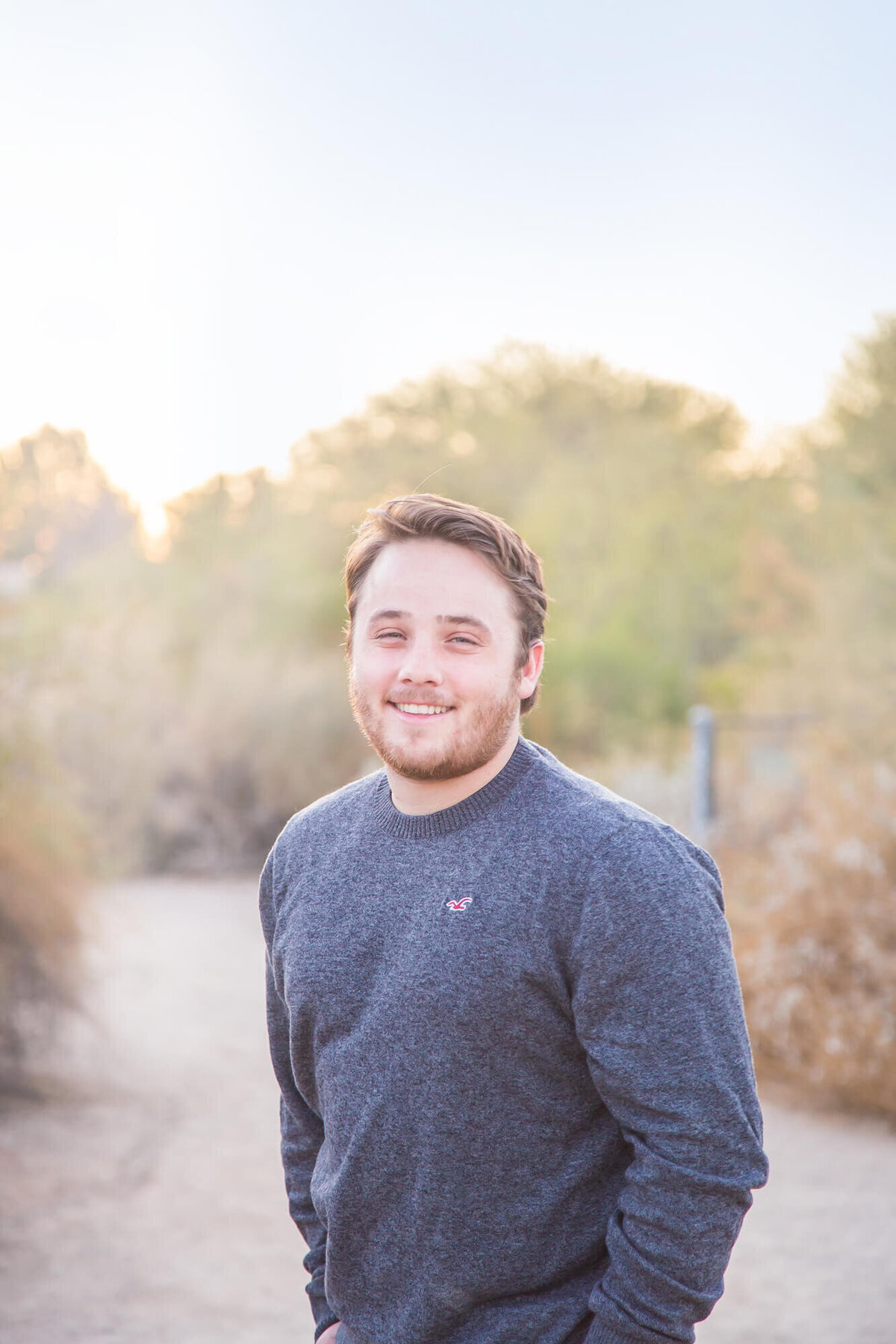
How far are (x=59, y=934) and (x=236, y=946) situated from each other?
4.24 m

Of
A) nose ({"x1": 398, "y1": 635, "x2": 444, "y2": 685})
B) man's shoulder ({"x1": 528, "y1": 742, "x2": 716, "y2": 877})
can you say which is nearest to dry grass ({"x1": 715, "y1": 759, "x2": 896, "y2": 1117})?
man's shoulder ({"x1": 528, "y1": 742, "x2": 716, "y2": 877})

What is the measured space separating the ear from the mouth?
0.17 meters

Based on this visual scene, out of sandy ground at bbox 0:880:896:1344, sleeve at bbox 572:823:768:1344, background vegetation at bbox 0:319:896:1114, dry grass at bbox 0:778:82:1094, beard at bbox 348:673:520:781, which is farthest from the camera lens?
background vegetation at bbox 0:319:896:1114

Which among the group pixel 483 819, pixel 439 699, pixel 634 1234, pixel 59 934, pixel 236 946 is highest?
pixel 439 699

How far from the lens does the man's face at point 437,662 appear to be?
169 centimetres

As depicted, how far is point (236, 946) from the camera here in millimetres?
10070

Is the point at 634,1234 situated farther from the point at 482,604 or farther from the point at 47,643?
the point at 47,643

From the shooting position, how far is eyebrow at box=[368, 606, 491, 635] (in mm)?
1715

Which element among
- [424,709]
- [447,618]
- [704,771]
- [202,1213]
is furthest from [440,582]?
[704,771]

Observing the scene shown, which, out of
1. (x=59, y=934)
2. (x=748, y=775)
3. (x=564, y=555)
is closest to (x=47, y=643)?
(x=59, y=934)

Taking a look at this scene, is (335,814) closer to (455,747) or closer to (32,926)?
(455,747)

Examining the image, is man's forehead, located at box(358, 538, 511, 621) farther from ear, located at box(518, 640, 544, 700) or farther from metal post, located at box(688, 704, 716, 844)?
metal post, located at box(688, 704, 716, 844)

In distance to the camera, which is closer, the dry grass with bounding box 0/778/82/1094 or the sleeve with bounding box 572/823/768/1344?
the sleeve with bounding box 572/823/768/1344

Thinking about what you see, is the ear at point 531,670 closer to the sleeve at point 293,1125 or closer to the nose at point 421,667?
the nose at point 421,667
